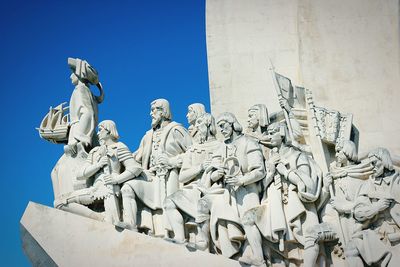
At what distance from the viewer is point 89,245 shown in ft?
30.4

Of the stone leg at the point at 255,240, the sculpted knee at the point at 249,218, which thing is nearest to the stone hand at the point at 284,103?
the sculpted knee at the point at 249,218

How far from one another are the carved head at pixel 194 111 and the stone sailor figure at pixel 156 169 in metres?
0.17

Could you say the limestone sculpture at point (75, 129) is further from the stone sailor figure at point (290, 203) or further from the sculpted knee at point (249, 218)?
the stone sailor figure at point (290, 203)

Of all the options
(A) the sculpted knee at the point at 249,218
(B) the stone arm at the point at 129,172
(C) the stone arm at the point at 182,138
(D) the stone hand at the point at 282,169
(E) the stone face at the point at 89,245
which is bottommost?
(E) the stone face at the point at 89,245

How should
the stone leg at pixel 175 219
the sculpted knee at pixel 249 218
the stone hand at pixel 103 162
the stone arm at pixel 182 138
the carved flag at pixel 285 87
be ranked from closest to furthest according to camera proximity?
the sculpted knee at pixel 249 218 < the stone leg at pixel 175 219 < the stone hand at pixel 103 162 < the stone arm at pixel 182 138 < the carved flag at pixel 285 87

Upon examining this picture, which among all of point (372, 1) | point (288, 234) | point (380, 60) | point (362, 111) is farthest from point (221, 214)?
point (372, 1)

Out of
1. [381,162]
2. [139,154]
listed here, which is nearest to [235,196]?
[381,162]

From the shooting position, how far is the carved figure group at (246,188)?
8.44m

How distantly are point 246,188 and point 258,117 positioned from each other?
46.5 inches

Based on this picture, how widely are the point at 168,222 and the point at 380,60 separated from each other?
3868 mm

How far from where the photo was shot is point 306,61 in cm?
1062

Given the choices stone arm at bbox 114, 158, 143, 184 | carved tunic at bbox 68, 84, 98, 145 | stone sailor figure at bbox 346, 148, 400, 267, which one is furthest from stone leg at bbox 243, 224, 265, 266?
carved tunic at bbox 68, 84, 98, 145

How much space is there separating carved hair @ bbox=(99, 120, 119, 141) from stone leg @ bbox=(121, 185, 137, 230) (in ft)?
3.29

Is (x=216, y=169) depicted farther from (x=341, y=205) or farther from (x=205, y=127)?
(x=341, y=205)
